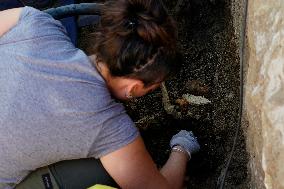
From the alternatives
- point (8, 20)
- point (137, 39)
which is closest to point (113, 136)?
point (137, 39)

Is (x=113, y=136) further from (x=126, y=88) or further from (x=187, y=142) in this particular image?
(x=187, y=142)

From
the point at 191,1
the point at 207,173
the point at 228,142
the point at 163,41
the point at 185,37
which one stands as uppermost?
the point at 163,41

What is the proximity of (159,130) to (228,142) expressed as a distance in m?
0.36

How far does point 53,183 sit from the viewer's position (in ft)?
5.46

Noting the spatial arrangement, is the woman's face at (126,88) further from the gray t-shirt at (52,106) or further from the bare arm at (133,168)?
the bare arm at (133,168)

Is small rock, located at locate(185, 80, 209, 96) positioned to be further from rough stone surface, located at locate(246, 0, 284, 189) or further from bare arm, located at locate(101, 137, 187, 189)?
bare arm, located at locate(101, 137, 187, 189)

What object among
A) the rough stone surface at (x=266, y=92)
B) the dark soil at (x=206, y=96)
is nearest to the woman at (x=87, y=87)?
the rough stone surface at (x=266, y=92)

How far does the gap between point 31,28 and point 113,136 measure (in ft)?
1.50

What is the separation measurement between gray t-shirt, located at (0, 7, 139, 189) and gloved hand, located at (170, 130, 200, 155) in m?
0.45

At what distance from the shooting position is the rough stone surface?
50.0 inches

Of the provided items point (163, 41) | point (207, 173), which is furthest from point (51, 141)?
point (207, 173)

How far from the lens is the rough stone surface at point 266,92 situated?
4.17 feet

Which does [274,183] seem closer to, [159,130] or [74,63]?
[74,63]

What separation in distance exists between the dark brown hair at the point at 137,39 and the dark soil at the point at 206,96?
65 centimetres
